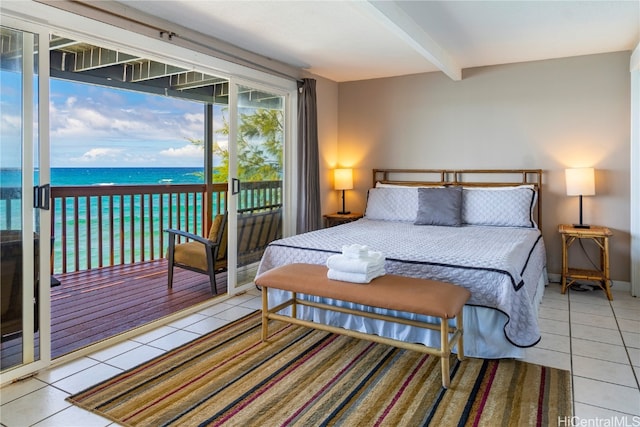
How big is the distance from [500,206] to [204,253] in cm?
303

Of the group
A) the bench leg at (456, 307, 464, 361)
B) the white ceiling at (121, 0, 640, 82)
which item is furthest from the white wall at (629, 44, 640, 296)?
the bench leg at (456, 307, 464, 361)

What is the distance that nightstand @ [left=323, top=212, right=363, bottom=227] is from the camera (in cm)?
516

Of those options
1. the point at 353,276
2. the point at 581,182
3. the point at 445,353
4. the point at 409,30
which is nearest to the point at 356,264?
the point at 353,276

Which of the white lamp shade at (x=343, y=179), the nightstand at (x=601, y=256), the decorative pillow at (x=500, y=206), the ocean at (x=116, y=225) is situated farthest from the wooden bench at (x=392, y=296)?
the ocean at (x=116, y=225)

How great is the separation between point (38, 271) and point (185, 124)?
711cm

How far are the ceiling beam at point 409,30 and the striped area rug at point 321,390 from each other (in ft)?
7.34

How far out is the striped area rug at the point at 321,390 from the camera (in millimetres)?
1979

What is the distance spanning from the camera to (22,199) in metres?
2.35

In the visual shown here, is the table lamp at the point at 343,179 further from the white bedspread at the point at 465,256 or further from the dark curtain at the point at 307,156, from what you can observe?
the white bedspread at the point at 465,256

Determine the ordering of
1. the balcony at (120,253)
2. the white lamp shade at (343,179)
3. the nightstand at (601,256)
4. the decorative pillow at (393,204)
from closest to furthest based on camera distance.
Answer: the balcony at (120,253) < the nightstand at (601,256) < the decorative pillow at (393,204) < the white lamp shade at (343,179)

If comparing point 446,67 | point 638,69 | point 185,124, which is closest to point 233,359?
point 446,67

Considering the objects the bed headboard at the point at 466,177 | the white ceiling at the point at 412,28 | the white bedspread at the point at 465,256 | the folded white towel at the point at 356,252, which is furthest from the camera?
the bed headboard at the point at 466,177

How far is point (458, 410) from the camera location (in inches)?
80.0

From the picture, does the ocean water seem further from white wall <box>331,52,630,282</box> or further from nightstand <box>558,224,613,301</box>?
nightstand <box>558,224,613,301</box>
